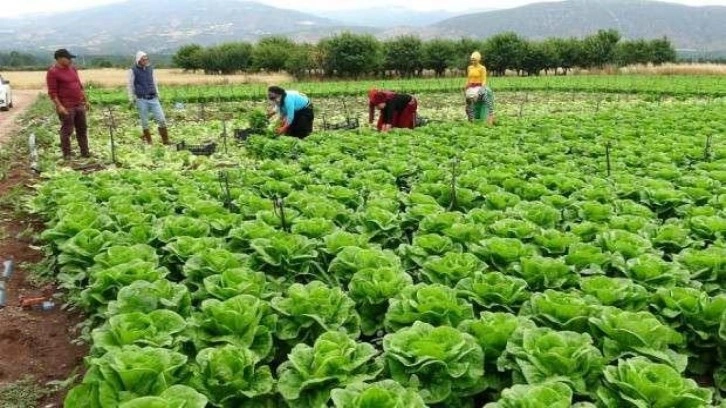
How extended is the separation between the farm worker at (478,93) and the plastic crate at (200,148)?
5.53m

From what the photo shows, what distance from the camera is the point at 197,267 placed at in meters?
4.30

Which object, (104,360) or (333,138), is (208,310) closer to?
(104,360)

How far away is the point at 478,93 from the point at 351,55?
30457 millimetres

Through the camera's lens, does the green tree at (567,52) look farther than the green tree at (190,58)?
No

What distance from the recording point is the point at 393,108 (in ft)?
40.1

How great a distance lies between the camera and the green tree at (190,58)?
5753cm

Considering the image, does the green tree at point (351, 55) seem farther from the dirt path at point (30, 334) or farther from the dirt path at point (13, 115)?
the dirt path at point (30, 334)

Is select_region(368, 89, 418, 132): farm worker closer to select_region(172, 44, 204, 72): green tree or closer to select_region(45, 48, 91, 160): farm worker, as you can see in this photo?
select_region(45, 48, 91, 160): farm worker

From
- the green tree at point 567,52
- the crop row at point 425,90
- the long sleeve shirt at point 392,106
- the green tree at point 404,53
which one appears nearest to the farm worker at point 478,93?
the long sleeve shirt at point 392,106

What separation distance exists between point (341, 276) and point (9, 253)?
380 centimetres

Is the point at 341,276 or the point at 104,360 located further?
the point at 341,276

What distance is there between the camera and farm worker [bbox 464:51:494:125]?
1351 centimetres

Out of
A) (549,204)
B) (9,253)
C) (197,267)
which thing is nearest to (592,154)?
(549,204)

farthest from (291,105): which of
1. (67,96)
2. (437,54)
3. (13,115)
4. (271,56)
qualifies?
(271,56)
